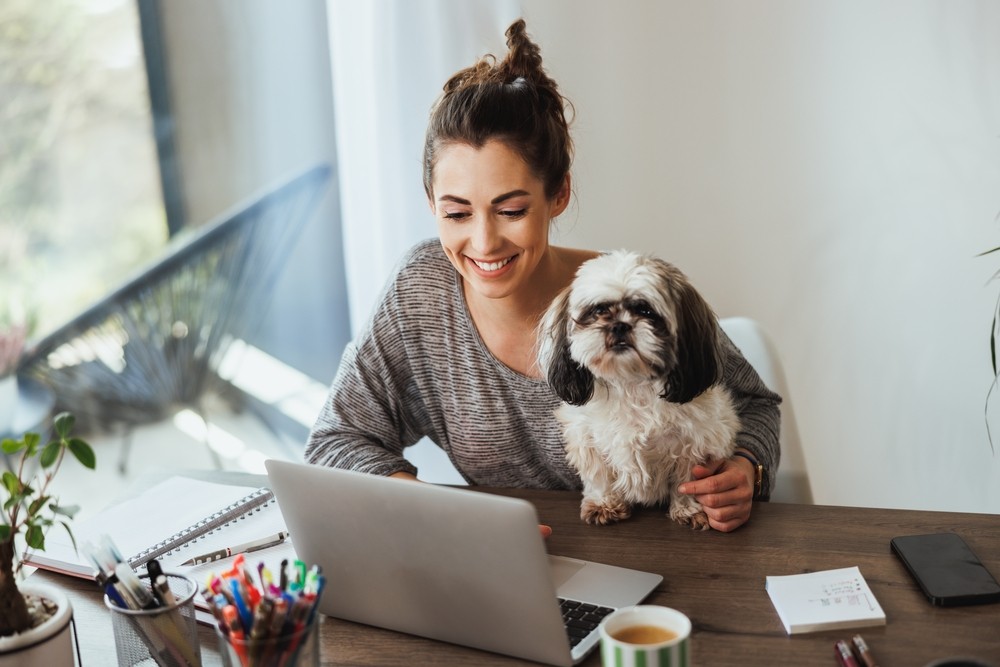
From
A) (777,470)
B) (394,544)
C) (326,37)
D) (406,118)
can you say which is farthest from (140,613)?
(326,37)

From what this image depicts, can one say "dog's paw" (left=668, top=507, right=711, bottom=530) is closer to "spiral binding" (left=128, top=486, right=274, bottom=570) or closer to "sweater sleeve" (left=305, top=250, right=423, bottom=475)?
"sweater sleeve" (left=305, top=250, right=423, bottom=475)

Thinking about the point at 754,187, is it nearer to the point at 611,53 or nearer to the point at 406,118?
the point at 611,53

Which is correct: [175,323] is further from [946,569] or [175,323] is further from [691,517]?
[946,569]

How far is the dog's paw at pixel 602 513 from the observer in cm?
144

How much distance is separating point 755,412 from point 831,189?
1008 mm

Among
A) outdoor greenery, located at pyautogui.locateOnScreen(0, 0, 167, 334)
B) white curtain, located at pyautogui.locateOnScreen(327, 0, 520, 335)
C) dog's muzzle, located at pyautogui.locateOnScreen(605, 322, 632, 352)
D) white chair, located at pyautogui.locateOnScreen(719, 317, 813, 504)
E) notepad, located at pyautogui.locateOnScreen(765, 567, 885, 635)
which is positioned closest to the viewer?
notepad, located at pyautogui.locateOnScreen(765, 567, 885, 635)

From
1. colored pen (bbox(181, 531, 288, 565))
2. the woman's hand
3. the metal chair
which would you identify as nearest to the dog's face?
the woman's hand

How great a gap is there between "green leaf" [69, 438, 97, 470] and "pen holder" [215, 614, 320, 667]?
0.88 ft

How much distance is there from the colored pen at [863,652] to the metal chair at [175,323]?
242 centimetres

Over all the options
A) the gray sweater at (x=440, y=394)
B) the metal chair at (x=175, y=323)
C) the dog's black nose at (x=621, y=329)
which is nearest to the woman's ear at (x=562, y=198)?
the gray sweater at (x=440, y=394)

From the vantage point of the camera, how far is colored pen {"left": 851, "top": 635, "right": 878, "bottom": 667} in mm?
1025

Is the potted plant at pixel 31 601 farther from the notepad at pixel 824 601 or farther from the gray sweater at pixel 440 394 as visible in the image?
the notepad at pixel 824 601

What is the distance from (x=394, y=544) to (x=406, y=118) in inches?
63.5

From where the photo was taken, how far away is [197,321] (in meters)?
3.07
